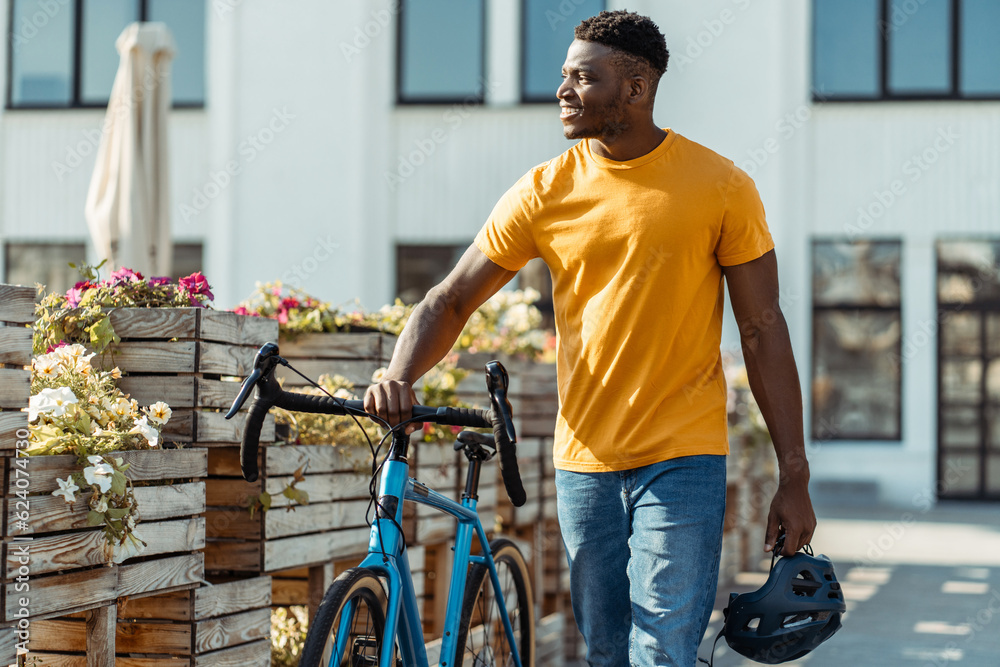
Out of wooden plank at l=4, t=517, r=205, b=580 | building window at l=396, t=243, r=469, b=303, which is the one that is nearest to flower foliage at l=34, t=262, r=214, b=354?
wooden plank at l=4, t=517, r=205, b=580

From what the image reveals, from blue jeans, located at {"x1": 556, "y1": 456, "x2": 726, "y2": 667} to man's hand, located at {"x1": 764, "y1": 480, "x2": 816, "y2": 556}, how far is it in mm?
120

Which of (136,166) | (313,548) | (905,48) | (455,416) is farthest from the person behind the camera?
(905,48)

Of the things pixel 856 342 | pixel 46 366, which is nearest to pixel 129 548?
pixel 46 366

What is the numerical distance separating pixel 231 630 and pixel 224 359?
801 mm

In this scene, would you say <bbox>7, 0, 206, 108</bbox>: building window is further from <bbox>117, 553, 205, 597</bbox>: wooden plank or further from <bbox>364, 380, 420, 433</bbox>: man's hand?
<bbox>364, 380, 420, 433</bbox>: man's hand

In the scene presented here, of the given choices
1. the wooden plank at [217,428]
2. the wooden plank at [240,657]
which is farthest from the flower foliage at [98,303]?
the wooden plank at [240,657]

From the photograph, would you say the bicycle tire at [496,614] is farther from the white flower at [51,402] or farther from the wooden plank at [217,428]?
the white flower at [51,402]

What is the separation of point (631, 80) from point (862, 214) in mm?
11740

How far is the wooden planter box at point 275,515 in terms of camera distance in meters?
3.66

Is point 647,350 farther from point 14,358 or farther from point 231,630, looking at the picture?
point 231,630

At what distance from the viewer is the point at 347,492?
416 cm

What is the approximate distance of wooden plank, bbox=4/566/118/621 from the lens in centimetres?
265

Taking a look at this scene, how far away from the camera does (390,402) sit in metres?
2.33

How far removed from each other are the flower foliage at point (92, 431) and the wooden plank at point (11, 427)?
0.10 meters
